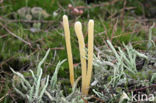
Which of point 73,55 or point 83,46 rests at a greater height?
point 83,46

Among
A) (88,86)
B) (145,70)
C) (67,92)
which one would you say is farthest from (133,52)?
(67,92)

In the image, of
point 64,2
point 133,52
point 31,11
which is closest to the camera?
point 133,52

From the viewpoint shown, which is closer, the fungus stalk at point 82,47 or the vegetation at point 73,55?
the fungus stalk at point 82,47

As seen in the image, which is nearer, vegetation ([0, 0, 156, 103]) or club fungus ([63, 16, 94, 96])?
club fungus ([63, 16, 94, 96])

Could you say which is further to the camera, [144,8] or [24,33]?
[144,8]

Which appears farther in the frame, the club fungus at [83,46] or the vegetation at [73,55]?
the vegetation at [73,55]

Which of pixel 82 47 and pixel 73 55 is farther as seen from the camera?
pixel 73 55

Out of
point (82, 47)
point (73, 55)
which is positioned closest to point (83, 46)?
point (82, 47)

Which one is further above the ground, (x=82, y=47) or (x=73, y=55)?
(x=82, y=47)

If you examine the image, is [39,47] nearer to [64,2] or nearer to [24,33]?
[24,33]

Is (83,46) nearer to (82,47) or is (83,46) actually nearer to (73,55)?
(82,47)

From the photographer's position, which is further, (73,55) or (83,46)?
(73,55)
